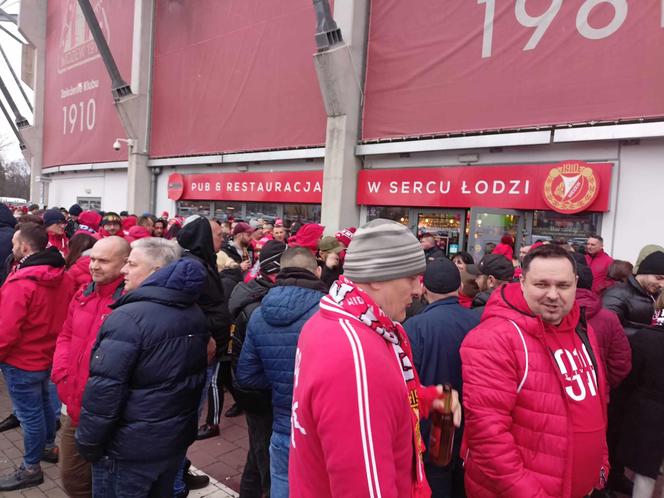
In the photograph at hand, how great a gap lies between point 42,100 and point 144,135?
11567 mm

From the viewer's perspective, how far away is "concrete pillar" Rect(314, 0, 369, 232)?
36.4 feet

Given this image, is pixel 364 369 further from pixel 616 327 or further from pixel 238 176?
pixel 238 176

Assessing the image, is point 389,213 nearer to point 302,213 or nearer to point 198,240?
point 302,213

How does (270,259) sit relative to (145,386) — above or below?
above

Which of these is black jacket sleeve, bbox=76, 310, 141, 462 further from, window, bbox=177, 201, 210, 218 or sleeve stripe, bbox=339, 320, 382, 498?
window, bbox=177, 201, 210, 218

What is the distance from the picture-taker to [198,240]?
3523mm

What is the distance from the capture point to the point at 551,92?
878 cm

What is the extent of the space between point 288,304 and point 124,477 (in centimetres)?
123

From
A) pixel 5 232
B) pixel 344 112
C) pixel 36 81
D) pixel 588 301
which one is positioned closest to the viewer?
pixel 588 301

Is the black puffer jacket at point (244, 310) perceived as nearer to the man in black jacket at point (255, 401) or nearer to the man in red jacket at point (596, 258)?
the man in black jacket at point (255, 401)

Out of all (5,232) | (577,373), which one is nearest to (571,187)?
(577,373)

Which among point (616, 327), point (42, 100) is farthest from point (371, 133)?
point (42, 100)

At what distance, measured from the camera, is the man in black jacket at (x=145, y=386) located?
222cm

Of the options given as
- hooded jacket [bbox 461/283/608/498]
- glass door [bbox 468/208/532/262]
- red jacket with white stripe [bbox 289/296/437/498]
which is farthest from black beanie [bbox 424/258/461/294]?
glass door [bbox 468/208/532/262]
